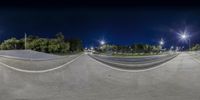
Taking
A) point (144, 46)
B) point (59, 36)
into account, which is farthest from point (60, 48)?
point (144, 46)

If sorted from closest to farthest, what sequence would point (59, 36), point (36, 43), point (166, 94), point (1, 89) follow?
point (166, 94) → point (1, 89) → point (36, 43) → point (59, 36)

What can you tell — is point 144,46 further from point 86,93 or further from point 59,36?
point 86,93

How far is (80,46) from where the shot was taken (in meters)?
155

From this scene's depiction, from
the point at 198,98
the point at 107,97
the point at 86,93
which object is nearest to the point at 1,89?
the point at 86,93

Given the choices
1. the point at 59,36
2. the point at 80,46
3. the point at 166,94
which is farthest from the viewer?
the point at 80,46

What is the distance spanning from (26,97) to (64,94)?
1058 millimetres

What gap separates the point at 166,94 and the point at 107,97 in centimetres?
176

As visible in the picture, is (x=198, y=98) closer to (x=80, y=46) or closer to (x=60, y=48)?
(x=60, y=48)

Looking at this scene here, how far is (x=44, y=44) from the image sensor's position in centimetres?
10131

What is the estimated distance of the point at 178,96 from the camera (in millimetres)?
8234

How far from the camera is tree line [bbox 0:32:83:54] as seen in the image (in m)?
99.9

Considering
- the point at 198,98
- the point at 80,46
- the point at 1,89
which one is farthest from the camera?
the point at 80,46

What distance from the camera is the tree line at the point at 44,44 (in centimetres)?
9994

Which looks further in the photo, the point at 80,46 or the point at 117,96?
the point at 80,46
